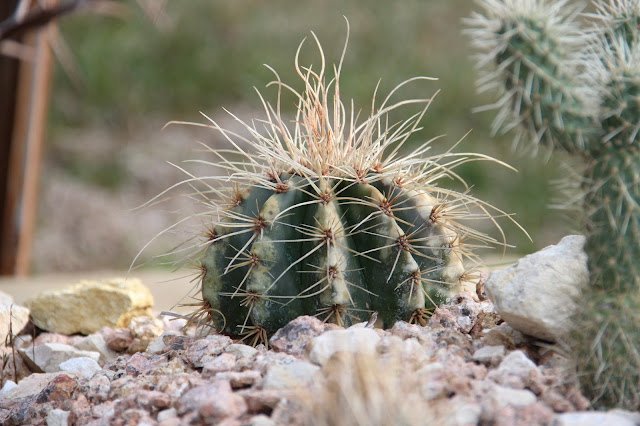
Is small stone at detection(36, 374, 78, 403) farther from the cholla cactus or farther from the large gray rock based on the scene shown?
the cholla cactus

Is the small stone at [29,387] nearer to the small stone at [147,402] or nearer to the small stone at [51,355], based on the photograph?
the small stone at [51,355]

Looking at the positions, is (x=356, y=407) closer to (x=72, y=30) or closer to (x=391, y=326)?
(x=391, y=326)

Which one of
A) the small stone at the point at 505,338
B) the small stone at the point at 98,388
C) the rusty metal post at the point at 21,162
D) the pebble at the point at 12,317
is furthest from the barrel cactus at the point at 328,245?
the rusty metal post at the point at 21,162

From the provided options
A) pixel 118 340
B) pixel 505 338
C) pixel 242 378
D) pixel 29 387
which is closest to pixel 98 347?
pixel 118 340

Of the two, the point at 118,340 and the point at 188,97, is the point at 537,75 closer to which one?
the point at 118,340

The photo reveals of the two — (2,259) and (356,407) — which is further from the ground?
(356,407)

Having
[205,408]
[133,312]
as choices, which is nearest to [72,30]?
[133,312]

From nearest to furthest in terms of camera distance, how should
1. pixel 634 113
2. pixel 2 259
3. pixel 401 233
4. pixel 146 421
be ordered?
1. pixel 634 113
2. pixel 146 421
3. pixel 401 233
4. pixel 2 259

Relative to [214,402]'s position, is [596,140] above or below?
above
